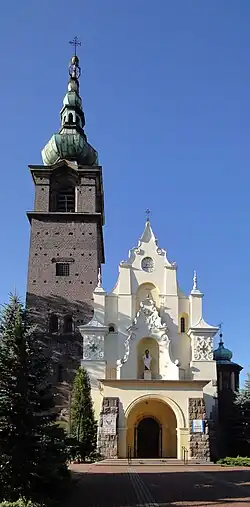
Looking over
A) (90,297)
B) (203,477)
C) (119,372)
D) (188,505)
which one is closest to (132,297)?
(90,297)

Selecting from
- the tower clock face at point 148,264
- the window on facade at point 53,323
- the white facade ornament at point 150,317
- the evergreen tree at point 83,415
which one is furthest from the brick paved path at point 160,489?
the tower clock face at point 148,264

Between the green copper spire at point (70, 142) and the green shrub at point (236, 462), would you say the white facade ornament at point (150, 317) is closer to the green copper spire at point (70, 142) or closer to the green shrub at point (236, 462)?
the green shrub at point (236, 462)

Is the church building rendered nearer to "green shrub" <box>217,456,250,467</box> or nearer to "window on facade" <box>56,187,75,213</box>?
"window on facade" <box>56,187,75,213</box>

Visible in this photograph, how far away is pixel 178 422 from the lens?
35906mm

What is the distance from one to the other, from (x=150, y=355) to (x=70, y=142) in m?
18.7

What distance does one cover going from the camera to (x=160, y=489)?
2011cm

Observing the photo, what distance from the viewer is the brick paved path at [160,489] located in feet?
54.7

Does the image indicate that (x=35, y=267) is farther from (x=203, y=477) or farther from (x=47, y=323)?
(x=203, y=477)

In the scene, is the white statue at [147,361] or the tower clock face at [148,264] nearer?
the white statue at [147,361]

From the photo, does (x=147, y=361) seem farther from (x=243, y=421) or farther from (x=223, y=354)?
(x=223, y=354)

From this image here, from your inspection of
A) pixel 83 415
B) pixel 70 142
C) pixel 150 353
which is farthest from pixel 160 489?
pixel 70 142

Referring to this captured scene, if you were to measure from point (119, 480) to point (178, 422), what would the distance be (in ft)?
43.6

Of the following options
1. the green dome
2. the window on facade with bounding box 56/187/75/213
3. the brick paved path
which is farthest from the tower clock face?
the brick paved path

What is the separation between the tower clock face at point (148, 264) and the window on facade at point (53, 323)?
722 centimetres
